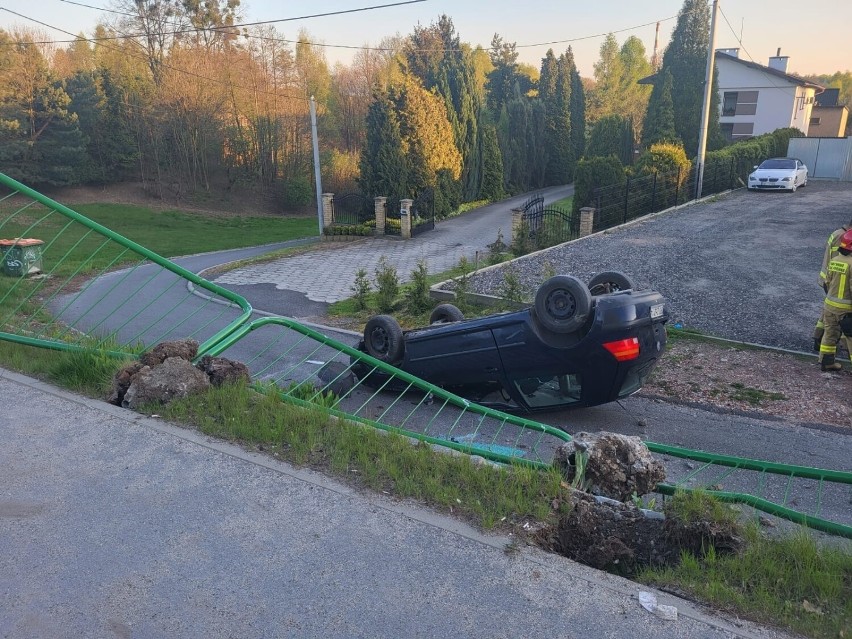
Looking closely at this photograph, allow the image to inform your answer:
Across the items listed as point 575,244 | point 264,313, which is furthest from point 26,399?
point 575,244

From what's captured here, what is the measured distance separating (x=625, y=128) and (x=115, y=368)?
1634 inches

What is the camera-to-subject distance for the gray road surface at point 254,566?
100 inches

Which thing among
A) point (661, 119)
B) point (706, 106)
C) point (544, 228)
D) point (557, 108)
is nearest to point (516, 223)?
point (544, 228)

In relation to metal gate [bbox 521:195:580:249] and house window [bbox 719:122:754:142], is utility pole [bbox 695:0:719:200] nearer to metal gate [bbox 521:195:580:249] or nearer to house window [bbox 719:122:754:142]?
metal gate [bbox 521:195:580:249]

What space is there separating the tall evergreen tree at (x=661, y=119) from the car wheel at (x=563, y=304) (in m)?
27.3

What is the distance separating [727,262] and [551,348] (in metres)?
9.81

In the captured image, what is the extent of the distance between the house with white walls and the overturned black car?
3777 centimetres

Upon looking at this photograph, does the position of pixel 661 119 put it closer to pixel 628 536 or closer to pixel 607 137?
pixel 607 137

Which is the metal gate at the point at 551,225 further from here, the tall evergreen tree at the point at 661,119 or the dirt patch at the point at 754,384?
the tall evergreen tree at the point at 661,119

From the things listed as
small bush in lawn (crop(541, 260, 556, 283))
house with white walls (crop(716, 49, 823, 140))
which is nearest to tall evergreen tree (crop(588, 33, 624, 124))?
house with white walls (crop(716, 49, 823, 140))

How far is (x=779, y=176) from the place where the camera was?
23281mm

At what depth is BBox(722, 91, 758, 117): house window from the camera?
39125 millimetres

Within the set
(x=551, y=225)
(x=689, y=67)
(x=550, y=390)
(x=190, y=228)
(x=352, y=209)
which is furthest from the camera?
(x=689, y=67)

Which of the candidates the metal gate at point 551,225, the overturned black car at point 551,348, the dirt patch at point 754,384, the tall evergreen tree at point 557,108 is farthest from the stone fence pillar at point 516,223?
the tall evergreen tree at point 557,108
